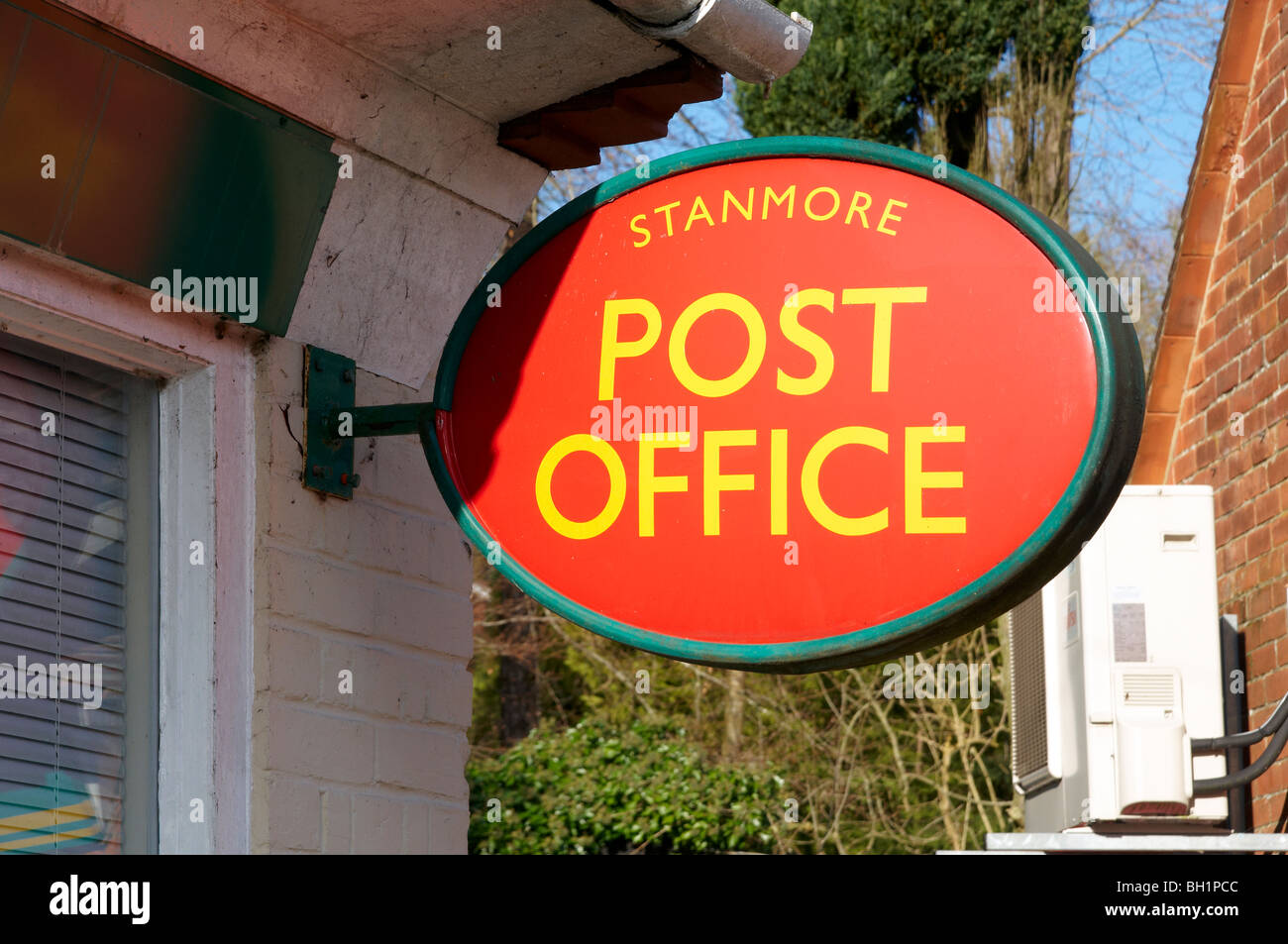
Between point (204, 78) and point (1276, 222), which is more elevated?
point (1276, 222)

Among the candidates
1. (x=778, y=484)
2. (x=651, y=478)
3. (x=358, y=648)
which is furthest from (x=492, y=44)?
(x=358, y=648)

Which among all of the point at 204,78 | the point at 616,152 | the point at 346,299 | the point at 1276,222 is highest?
the point at 616,152

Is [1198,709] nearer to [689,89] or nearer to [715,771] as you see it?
[689,89]

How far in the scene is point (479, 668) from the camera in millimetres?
17531

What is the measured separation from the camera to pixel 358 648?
11.5 feet

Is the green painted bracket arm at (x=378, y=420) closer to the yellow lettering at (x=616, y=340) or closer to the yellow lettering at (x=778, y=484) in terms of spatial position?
the yellow lettering at (x=616, y=340)

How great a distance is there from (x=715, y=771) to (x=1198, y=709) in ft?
18.4

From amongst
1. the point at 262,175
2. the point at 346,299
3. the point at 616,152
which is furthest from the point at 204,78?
the point at 616,152

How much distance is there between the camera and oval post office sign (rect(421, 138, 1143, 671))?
9.08 ft

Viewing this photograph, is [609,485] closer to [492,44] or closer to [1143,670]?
[492,44]
